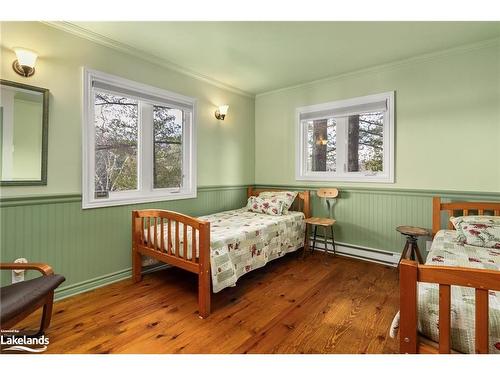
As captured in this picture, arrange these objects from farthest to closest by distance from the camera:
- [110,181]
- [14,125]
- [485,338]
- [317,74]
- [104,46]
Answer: [317,74] → [110,181] → [104,46] → [14,125] → [485,338]

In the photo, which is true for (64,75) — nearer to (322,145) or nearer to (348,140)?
(322,145)

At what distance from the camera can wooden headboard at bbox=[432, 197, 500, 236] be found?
2324 millimetres

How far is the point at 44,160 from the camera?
6.57 ft

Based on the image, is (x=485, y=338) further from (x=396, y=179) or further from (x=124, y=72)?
(x=124, y=72)

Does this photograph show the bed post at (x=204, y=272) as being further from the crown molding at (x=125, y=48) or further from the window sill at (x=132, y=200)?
the crown molding at (x=125, y=48)

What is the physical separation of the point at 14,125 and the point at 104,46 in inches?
40.6

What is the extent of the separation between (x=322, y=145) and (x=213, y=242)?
2166 mm

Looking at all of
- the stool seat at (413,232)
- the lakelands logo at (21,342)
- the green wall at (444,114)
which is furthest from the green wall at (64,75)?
the stool seat at (413,232)

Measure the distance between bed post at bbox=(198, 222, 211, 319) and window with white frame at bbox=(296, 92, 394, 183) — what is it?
204cm

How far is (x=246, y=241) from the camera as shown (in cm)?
235

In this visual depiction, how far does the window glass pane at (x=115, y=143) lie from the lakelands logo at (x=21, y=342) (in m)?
1.16

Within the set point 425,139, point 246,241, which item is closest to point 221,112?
point 246,241

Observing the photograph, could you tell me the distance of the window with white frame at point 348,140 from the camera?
116 inches
